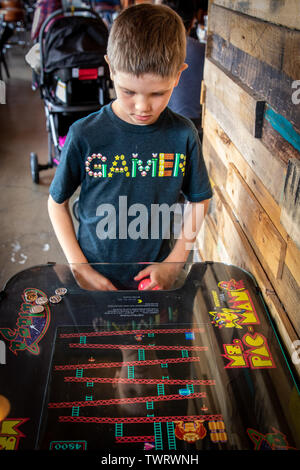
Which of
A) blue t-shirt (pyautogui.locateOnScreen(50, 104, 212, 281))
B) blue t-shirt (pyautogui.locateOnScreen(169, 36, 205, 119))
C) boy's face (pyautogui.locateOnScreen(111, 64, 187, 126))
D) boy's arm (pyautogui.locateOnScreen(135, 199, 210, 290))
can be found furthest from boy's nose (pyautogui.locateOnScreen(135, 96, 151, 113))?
blue t-shirt (pyautogui.locateOnScreen(169, 36, 205, 119))

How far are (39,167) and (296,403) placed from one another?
295 cm

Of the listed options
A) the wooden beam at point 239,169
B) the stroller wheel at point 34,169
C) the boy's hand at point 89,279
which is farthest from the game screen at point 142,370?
the stroller wheel at point 34,169

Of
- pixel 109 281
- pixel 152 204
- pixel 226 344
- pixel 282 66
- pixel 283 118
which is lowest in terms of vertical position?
pixel 226 344

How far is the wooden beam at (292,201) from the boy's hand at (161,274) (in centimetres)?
35

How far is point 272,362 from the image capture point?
2.98 ft

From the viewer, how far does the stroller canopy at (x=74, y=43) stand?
2.95 metres

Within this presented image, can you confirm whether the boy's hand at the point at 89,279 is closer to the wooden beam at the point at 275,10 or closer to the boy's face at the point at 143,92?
the boy's face at the point at 143,92

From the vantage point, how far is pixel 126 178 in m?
1.21

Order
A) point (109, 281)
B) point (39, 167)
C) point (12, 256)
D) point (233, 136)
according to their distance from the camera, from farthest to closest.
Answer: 1. point (39, 167)
2. point (12, 256)
3. point (233, 136)
4. point (109, 281)

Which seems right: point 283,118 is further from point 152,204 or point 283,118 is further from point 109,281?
point 109,281

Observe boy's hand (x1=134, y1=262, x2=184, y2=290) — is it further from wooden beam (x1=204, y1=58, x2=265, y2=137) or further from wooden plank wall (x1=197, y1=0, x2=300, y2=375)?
wooden beam (x1=204, y1=58, x2=265, y2=137)
